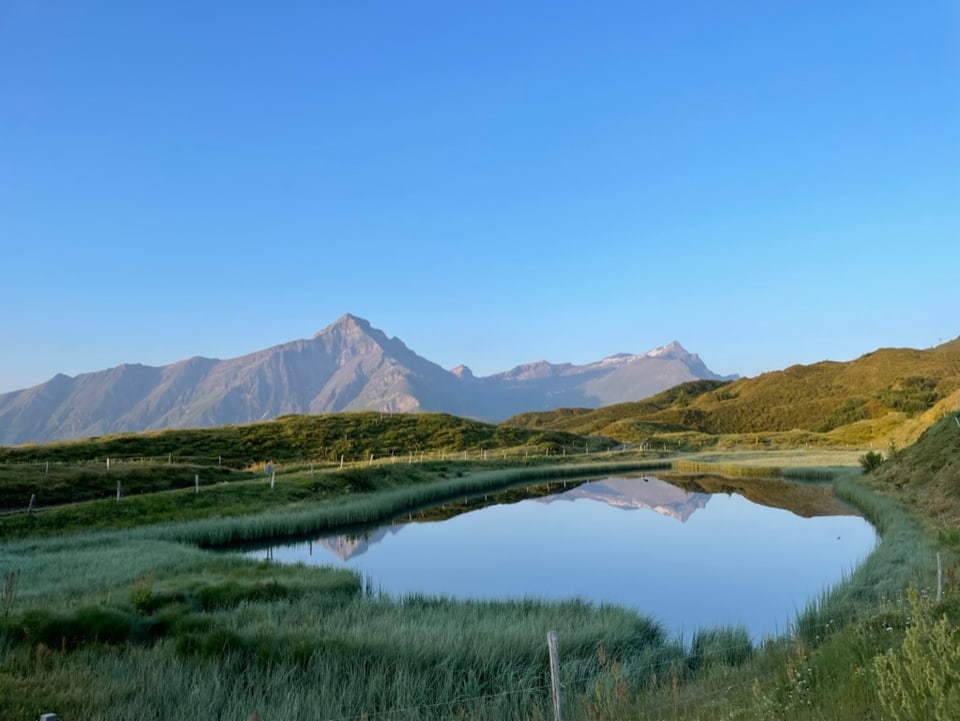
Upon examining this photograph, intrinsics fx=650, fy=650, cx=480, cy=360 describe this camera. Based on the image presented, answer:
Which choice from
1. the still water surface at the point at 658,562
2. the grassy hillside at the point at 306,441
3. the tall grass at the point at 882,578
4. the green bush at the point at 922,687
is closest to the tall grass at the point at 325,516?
the still water surface at the point at 658,562

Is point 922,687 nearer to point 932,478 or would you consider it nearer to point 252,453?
point 932,478

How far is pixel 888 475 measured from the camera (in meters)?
37.0

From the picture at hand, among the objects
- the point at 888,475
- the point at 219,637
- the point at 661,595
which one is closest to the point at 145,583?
the point at 219,637

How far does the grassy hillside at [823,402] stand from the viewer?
106 metres

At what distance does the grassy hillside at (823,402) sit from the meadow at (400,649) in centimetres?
8212

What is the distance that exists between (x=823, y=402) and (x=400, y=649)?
149m

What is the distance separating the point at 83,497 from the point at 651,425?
11341 centimetres

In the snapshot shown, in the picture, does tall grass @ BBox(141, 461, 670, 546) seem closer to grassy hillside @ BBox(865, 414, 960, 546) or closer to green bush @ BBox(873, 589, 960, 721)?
grassy hillside @ BBox(865, 414, 960, 546)

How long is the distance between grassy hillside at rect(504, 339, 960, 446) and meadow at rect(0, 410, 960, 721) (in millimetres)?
82124

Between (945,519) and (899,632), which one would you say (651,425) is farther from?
(899,632)

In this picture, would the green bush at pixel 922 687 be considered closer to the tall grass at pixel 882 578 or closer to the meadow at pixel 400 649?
the meadow at pixel 400 649

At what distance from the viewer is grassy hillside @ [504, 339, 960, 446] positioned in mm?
106400

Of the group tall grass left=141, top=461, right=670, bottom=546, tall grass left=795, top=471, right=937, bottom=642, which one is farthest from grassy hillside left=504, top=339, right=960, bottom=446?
tall grass left=795, top=471, right=937, bottom=642

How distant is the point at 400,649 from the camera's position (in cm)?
1070
